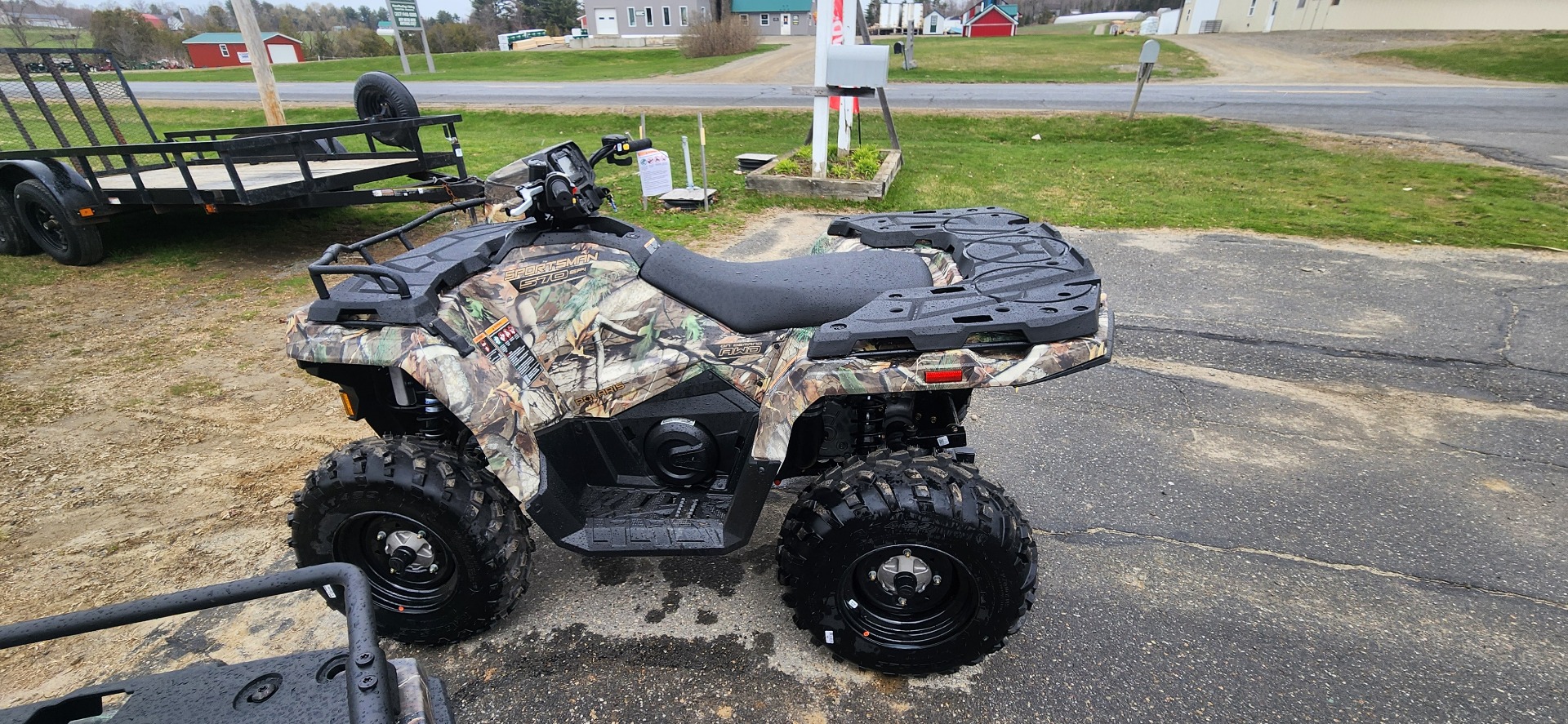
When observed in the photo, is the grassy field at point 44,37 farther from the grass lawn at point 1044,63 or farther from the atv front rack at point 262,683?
the grass lawn at point 1044,63

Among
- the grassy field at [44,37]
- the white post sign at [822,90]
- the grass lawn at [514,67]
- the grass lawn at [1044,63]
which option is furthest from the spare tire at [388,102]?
the grass lawn at [514,67]

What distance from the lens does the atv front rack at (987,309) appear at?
7.02 feet

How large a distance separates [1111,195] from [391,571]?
9.07 m

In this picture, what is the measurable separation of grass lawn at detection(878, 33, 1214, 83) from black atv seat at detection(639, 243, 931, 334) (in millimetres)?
21853

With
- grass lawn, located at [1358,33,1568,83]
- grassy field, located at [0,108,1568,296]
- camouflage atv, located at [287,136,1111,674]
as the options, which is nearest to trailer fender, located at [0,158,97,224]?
grassy field, located at [0,108,1568,296]

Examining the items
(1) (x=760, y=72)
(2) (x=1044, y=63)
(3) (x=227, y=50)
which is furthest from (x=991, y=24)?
(3) (x=227, y=50)

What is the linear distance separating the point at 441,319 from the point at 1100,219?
7.50m

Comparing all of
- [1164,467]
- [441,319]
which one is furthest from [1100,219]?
[441,319]

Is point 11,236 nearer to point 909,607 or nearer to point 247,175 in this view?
point 247,175

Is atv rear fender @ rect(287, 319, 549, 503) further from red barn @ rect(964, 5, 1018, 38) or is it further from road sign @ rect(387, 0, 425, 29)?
red barn @ rect(964, 5, 1018, 38)

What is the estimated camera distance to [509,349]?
2.52m

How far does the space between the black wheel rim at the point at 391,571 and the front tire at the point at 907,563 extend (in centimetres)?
123

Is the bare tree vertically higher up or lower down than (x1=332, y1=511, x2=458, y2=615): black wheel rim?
higher up

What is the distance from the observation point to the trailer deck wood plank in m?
6.72
